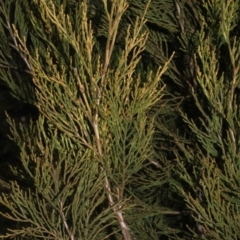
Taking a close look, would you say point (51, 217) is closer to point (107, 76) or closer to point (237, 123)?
point (107, 76)

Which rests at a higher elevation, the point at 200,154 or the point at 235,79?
the point at 235,79

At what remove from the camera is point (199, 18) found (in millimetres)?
3605

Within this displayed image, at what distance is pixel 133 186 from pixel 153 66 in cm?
75

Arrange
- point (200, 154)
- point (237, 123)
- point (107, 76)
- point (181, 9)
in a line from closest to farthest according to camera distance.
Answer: point (107, 76)
point (237, 123)
point (200, 154)
point (181, 9)

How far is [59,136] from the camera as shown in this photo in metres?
3.21

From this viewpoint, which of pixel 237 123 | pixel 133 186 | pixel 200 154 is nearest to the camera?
pixel 237 123

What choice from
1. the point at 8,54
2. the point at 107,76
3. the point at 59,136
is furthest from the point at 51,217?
the point at 8,54

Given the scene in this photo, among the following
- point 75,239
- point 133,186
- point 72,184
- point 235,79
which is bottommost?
point 133,186

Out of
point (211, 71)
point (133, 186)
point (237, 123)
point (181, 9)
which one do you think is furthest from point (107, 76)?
point (133, 186)

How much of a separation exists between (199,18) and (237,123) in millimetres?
783

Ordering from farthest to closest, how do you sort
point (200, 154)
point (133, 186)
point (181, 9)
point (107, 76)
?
point (133, 186), point (181, 9), point (200, 154), point (107, 76)

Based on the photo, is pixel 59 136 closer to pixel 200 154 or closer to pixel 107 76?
pixel 107 76

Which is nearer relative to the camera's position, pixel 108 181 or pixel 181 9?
pixel 108 181

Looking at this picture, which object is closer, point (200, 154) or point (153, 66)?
point (200, 154)
